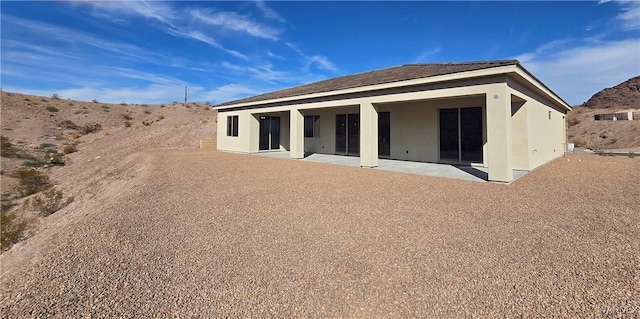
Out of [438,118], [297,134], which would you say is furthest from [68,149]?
[438,118]

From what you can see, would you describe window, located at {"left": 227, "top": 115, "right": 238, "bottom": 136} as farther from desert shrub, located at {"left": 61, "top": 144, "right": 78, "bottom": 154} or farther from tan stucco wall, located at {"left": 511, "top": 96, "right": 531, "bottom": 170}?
tan stucco wall, located at {"left": 511, "top": 96, "right": 531, "bottom": 170}

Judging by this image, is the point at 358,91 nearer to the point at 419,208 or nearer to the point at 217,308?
the point at 419,208

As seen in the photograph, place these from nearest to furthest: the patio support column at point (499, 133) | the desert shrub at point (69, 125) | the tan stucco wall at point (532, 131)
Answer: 1. the patio support column at point (499, 133)
2. the tan stucco wall at point (532, 131)
3. the desert shrub at point (69, 125)

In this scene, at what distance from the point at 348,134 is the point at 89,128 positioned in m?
33.9

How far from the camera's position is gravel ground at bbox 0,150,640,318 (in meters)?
2.83

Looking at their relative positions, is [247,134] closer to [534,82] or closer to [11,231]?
[11,231]

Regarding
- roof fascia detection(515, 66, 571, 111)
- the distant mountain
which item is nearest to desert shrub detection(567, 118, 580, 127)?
the distant mountain

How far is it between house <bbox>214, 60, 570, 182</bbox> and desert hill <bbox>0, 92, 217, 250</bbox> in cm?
877

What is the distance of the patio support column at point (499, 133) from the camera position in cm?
797

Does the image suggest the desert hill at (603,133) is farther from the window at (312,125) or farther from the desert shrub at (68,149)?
the desert shrub at (68,149)

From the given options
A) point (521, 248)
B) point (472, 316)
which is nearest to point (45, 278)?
point (472, 316)

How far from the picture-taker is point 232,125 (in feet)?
64.8

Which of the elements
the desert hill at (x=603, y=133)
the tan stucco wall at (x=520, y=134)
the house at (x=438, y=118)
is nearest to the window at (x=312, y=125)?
the house at (x=438, y=118)

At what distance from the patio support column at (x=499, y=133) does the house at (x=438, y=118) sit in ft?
0.08
